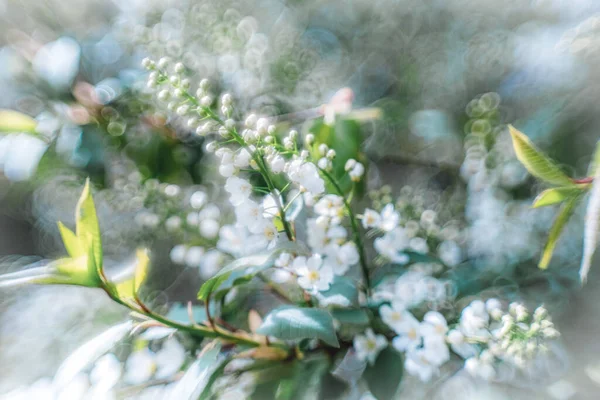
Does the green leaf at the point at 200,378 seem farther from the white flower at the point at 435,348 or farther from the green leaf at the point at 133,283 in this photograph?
the white flower at the point at 435,348

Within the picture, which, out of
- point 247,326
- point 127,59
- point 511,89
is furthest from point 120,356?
point 511,89

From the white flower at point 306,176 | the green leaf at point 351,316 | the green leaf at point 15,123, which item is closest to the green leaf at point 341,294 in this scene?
the green leaf at point 351,316

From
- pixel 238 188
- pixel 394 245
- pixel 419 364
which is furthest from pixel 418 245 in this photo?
pixel 238 188

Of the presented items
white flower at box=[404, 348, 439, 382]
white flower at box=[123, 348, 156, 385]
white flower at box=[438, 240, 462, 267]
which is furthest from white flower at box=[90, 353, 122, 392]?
white flower at box=[438, 240, 462, 267]

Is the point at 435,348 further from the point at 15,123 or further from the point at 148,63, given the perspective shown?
the point at 15,123

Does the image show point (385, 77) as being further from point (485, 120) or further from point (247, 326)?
point (247, 326)

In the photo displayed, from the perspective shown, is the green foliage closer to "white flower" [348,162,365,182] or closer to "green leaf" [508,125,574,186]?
"white flower" [348,162,365,182]

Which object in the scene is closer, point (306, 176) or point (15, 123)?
point (306, 176)
